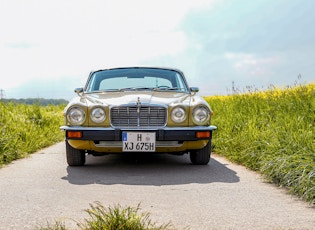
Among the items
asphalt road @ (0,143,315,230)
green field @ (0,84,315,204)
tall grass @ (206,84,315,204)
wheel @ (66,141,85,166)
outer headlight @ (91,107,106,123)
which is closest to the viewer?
asphalt road @ (0,143,315,230)

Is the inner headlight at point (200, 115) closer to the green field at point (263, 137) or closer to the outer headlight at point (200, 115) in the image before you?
the outer headlight at point (200, 115)

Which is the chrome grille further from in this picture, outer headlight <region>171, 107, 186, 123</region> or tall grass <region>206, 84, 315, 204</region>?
tall grass <region>206, 84, 315, 204</region>

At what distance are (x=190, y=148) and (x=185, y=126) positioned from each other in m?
0.32

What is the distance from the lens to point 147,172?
516 cm

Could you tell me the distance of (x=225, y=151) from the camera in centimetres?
662

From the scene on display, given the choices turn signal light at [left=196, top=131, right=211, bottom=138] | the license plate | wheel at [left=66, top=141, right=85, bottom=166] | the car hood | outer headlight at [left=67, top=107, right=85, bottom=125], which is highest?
the car hood

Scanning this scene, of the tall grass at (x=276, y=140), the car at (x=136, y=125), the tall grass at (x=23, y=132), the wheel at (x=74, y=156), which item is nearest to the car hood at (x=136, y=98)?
the car at (x=136, y=125)

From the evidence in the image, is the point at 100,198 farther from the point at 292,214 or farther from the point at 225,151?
the point at 225,151

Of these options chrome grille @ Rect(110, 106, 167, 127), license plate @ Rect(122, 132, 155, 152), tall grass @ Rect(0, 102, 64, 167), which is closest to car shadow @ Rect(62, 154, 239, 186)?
license plate @ Rect(122, 132, 155, 152)

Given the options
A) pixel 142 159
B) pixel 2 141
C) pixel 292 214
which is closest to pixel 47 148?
pixel 2 141

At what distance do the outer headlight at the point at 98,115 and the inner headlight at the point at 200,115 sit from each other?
1194 millimetres

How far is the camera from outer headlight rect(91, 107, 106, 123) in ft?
16.8

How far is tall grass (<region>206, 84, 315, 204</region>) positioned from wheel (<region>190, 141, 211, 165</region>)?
1.76 feet

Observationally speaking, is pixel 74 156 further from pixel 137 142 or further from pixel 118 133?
pixel 137 142
